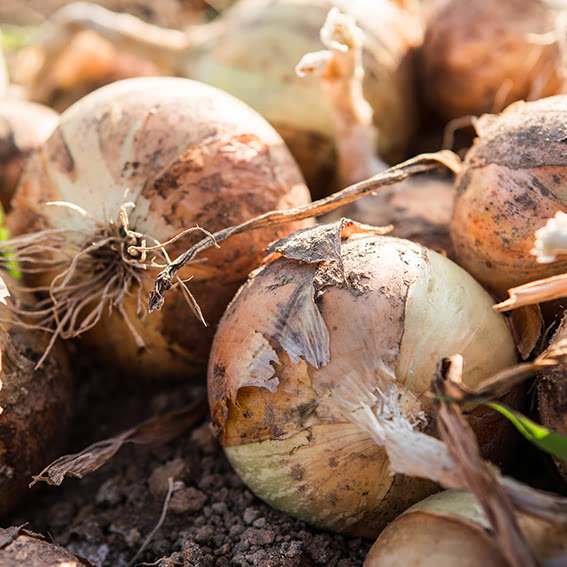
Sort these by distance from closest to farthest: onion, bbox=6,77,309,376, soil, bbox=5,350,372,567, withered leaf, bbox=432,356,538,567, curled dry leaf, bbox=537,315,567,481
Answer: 1. withered leaf, bbox=432,356,538,567
2. curled dry leaf, bbox=537,315,567,481
3. soil, bbox=5,350,372,567
4. onion, bbox=6,77,309,376

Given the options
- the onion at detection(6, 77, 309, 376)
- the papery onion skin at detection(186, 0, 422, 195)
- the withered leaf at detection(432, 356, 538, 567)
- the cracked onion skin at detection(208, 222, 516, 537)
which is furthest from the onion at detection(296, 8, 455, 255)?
the withered leaf at detection(432, 356, 538, 567)

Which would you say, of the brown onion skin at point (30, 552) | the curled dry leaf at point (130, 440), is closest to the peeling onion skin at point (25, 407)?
the curled dry leaf at point (130, 440)

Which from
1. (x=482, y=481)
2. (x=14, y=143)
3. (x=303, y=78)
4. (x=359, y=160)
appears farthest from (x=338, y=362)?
(x=14, y=143)

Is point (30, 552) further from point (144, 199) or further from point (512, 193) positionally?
point (512, 193)

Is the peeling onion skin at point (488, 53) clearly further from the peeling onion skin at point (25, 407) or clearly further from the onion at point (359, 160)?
the peeling onion skin at point (25, 407)

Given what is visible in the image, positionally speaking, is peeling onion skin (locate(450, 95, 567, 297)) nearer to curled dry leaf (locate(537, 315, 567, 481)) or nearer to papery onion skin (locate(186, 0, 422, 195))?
curled dry leaf (locate(537, 315, 567, 481))

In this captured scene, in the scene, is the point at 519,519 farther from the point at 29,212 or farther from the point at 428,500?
the point at 29,212

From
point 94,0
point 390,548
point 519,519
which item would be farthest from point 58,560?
point 94,0

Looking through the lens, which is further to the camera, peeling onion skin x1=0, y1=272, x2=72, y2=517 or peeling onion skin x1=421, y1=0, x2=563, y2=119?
peeling onion skin x1=421, y1=0, x2=563, y2=119
